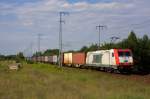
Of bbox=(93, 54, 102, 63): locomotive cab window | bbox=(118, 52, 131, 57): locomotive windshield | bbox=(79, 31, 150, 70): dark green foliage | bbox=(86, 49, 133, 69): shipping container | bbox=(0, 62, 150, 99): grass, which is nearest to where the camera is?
bbox=(0, 62, 150, 99): grass

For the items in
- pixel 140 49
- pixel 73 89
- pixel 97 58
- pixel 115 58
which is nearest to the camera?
pixel 73 89

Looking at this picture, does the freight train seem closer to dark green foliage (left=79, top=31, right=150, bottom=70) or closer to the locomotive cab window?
the locomotive cab window

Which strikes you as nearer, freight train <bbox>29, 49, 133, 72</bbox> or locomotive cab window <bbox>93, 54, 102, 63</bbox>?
freight train <bbox>29, 49, 133, 72</bbox>

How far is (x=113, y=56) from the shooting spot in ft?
136

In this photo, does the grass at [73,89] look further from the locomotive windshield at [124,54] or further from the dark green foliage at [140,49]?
the dark green foliage at [140,49]

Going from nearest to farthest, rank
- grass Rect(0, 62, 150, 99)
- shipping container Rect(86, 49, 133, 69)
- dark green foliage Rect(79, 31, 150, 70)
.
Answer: grass Rect(0, 62, 150, 99) → shipping container Rect(86, 49, 133, 69) → dark green foliage Rect(79, 31, 150, 70)

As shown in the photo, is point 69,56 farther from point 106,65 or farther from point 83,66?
point 106,65

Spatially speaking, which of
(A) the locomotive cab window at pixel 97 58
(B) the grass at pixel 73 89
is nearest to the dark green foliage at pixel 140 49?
(A) the locomotive cab window at pixel 97 58

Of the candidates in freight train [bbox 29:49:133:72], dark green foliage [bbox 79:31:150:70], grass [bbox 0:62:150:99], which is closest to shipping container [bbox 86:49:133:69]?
freight train [bbox 29:49:133:72]

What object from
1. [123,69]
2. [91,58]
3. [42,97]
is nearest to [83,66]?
[91,58]

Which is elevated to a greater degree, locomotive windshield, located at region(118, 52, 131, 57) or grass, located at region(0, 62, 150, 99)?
locomotive windshield, located at region(118, 52, 131, 57)

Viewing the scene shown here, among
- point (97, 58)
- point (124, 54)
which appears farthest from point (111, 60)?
point (97, 58)

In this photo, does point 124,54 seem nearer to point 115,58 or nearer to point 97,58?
point 115,58

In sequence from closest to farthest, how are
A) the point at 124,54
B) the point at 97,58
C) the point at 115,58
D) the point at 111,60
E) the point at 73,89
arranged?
1. the point at 73,89
2. the point at 115,58
3. the point at 124,54
4. the point at 111,60
5. the point at 97,58
